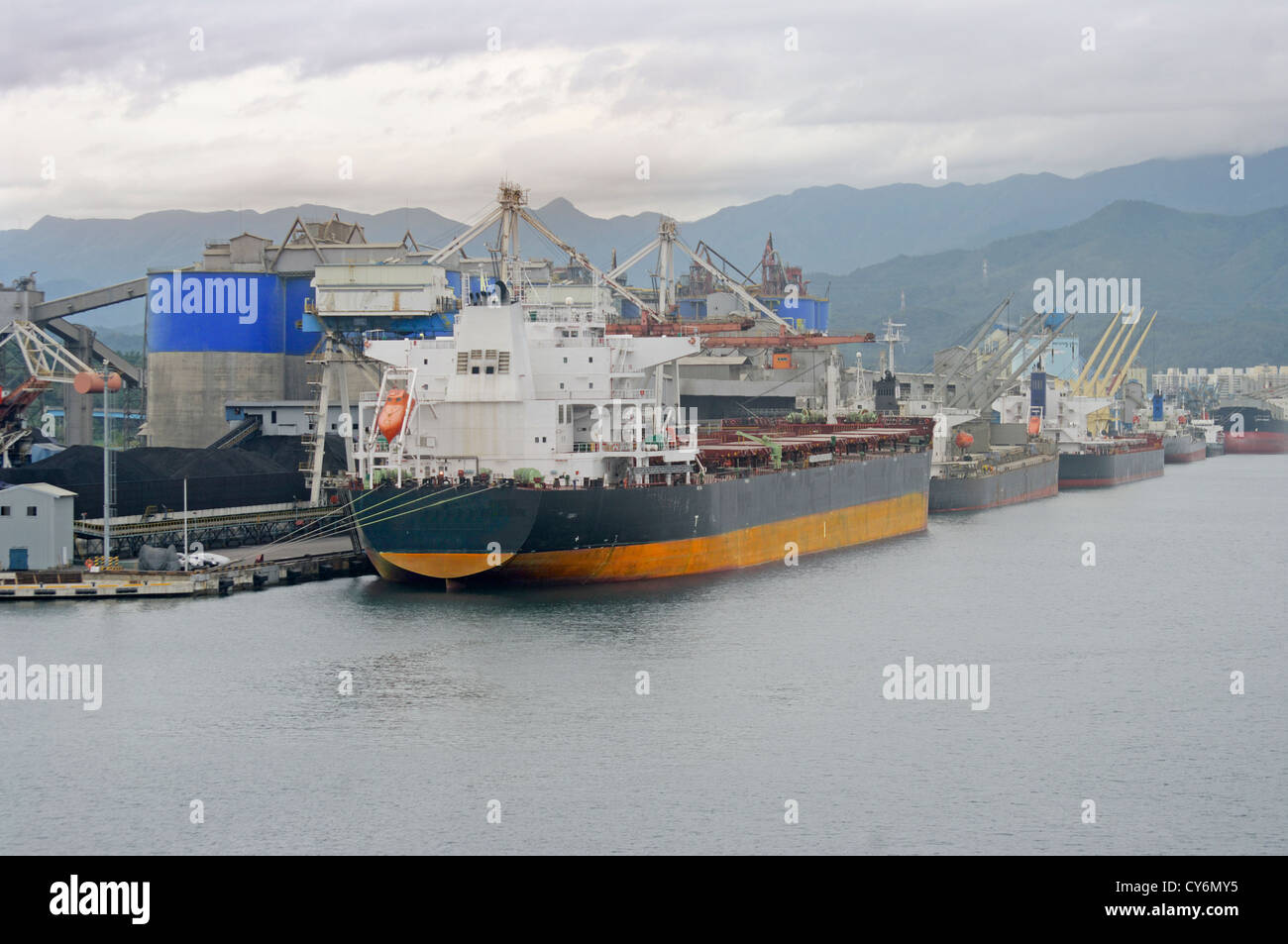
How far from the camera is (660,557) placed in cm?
4141

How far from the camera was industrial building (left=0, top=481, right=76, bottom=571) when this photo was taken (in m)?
39.0

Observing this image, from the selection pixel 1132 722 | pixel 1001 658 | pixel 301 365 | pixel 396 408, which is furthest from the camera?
pixel 301 365

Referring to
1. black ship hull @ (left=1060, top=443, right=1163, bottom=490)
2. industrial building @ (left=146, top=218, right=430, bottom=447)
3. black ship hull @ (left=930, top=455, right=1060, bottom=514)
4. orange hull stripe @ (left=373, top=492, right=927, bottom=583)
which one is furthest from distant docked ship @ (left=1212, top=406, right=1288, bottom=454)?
industrial building @ (left=146, top=218, right=430, bottom=447)

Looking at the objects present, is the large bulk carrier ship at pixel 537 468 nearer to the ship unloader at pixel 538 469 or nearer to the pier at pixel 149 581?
the ship unloader at pixel 538 469

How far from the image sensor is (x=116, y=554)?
41.4m

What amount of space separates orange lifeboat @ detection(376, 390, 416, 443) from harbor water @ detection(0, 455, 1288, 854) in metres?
4.31

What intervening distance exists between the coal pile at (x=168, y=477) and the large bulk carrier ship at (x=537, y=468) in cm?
506

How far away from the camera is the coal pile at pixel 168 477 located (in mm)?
43875

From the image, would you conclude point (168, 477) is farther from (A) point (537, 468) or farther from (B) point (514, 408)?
Result: (A) point (537, 468)

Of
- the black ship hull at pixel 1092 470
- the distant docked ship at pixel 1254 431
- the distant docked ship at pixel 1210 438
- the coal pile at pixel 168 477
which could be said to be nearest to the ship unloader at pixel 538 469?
the coal pile at pixel 168 477

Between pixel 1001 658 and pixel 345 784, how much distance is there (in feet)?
52.0

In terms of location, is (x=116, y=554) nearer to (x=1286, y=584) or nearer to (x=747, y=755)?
(x=747, y=755)

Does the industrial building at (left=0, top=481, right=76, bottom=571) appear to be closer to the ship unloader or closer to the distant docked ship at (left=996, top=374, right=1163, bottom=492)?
the ship unloader
